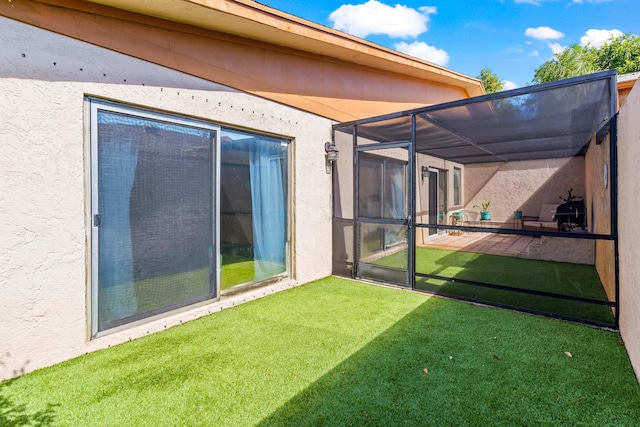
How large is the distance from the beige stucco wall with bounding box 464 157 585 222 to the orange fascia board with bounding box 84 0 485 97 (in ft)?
22.5

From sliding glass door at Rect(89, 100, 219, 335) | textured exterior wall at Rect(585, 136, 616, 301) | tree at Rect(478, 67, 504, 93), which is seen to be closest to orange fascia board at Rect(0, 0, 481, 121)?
sliding glass door at Rect(89, 100, 219, 335)

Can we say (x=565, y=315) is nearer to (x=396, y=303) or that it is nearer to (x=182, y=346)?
(x=396, y=303)

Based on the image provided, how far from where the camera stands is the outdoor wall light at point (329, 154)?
6184 mm

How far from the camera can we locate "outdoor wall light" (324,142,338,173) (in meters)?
6.18

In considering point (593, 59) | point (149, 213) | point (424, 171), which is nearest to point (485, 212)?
point (424, 171)

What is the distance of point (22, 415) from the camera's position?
92.7 inches

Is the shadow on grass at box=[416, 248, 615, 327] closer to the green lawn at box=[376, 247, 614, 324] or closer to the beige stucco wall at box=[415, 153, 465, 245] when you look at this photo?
the green lawn at box=[376, 247, 614, 324]

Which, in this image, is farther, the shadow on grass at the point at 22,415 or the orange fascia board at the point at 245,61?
the orange fascia board at the point at 245,61

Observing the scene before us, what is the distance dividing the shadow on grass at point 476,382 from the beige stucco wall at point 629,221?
0.96 feet

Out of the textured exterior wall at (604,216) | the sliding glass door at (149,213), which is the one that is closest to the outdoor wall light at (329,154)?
the sliding glass door at (149,213)

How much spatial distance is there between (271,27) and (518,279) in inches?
245

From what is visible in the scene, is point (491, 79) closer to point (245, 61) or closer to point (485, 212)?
point (485, 212)

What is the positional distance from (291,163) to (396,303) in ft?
9.68

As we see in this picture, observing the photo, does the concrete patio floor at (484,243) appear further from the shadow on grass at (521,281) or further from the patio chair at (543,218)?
the shadow on grass at (521,281)
